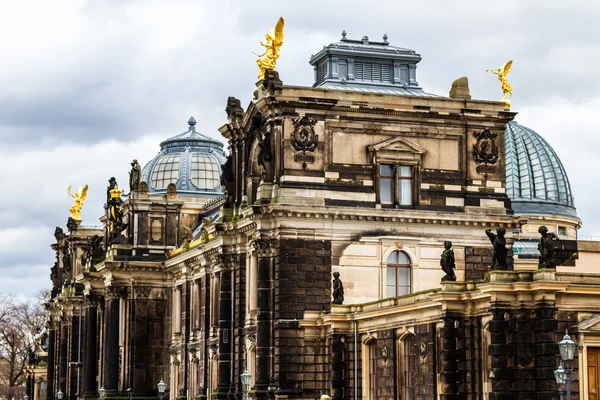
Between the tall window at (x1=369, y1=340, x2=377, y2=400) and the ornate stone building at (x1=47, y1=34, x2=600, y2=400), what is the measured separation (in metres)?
0.08

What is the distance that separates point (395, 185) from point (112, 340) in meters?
34.0

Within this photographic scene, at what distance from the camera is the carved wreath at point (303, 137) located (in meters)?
67.4

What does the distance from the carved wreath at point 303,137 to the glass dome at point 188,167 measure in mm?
32955

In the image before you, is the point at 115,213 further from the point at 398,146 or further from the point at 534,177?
the point at 398,146

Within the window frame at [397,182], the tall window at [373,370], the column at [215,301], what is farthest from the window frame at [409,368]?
the column at [215,301]

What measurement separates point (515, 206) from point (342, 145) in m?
30.7

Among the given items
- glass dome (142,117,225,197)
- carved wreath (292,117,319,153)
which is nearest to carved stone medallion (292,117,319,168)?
carved wreath (292,117,319,153)

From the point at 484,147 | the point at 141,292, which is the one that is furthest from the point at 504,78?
the point at 141,292

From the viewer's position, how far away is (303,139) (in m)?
67.5

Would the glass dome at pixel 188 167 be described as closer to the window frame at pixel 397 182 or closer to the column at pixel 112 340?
the column at pixel 112 340

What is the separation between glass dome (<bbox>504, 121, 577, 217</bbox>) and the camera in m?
97.5

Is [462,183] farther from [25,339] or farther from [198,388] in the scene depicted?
[25,339]

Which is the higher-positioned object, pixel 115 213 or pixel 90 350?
pixel 115 213

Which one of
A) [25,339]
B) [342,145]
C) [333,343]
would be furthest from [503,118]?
[25,339]
